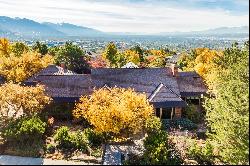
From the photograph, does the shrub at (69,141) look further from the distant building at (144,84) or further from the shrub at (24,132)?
the distant building at (144,84)

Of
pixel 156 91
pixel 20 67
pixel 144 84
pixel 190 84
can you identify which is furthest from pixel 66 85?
pixel 20 67

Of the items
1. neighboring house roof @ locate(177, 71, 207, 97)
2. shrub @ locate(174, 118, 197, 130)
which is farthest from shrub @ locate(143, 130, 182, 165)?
neighboring house roof @ locate(177, 71, 207, 97)

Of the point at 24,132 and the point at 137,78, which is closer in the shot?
the point at 24,132

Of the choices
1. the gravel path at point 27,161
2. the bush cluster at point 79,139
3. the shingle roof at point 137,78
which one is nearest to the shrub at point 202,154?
the bush cluster at point 79,139

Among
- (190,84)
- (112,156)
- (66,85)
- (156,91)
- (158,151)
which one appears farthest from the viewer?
(190,84)

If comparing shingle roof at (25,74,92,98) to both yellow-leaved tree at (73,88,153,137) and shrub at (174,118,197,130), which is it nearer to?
yellow-leaved tree at (73,88,153,137)

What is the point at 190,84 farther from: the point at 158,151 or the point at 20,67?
the point at 20,67
